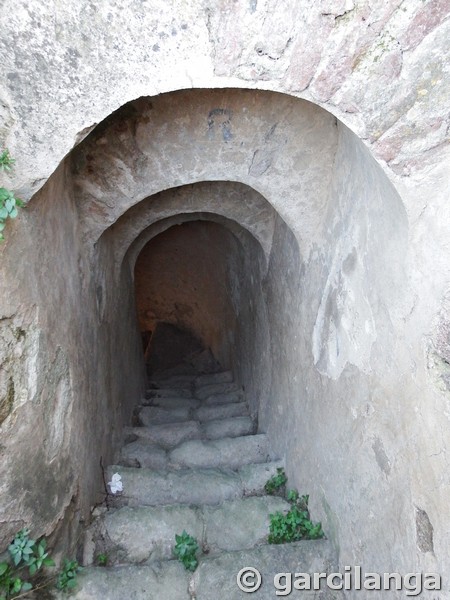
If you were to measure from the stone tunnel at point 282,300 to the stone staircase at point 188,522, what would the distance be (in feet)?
0.57

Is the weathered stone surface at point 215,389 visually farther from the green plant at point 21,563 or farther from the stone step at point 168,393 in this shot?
the green plant at point 21,563

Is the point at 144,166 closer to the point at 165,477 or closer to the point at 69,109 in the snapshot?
the point at 69,109

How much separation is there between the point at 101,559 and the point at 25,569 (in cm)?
56

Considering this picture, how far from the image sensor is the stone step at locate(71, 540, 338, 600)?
2.41 metres

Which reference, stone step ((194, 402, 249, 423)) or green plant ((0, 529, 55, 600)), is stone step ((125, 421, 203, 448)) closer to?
stone step ((194, 402, 249, 423))

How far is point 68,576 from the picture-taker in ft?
7.83

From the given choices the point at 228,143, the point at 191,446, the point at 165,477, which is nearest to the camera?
the point at 228,143

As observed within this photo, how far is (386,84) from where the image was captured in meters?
1.65

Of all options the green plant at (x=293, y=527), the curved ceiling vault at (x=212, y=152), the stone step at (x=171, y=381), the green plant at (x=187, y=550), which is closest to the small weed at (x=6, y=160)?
the curved ceiling vault at (x=212, y=152)

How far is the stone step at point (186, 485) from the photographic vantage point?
3.25 m

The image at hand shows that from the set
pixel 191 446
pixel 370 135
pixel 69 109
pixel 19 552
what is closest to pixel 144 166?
pixel 69 109

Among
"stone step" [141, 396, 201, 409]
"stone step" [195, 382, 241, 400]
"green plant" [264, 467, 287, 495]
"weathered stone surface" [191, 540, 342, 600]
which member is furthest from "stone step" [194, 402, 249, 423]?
"weathered stone surface" [191, 540, 342, 600]

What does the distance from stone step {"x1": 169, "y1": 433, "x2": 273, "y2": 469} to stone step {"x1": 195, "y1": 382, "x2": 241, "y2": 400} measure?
5.42 feet

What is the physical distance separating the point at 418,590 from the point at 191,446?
2257 millimetres
